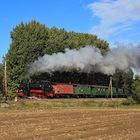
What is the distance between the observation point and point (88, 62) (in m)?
58.9

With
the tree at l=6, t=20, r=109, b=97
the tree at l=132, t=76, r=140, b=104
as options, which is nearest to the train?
the tree at l=6, t=20, r=109, b=97

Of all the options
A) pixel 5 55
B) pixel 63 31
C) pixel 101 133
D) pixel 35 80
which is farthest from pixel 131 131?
pixel 63 31

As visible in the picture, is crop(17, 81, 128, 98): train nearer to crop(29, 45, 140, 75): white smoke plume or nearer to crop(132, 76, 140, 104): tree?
crop(29, 45, 140, 75): white smoke plume

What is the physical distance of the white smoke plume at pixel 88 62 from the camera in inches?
2090

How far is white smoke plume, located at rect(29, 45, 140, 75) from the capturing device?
53084mm

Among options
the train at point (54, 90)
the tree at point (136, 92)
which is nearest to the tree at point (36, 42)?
the train at point (54, 90)

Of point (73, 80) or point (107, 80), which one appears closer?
point (73, 80)

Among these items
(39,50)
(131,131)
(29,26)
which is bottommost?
(131,131)

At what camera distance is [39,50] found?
78562 millimetres

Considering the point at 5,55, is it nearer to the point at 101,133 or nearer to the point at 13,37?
the point at 13,37

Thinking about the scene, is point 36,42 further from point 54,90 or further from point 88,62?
point 88,62

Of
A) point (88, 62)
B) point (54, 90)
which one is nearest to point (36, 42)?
point (54, 90)

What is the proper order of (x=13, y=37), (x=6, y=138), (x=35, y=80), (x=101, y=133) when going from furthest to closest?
(x=13, y=37)
(x=35, y=80)
(x=101, y=133)
(x=6, y=138)

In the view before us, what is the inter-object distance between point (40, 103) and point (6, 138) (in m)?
34.1
